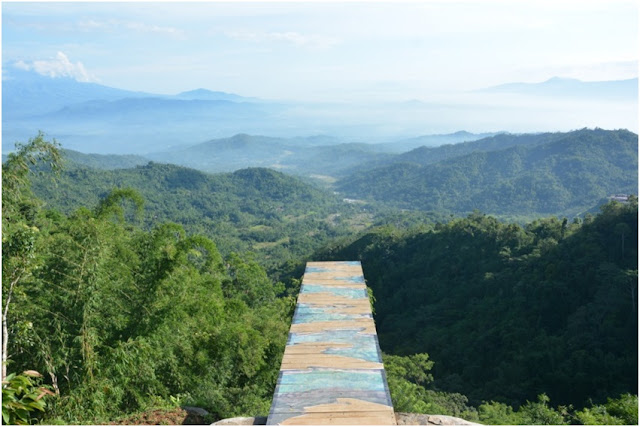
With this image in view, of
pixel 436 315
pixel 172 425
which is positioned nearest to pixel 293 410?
pixel 172 425

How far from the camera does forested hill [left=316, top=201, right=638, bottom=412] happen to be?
51.3 ft

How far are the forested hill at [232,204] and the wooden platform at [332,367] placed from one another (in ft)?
114

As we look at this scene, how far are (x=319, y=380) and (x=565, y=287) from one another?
59.6 feet

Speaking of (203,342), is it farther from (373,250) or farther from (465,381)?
(373,250)

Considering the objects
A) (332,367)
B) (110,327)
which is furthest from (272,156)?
(332,367)

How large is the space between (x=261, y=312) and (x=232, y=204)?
56237 millimetres

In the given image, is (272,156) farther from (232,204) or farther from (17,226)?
(17,226)

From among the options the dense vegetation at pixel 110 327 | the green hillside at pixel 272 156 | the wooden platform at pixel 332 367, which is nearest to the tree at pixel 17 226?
the dense vegetation at pixel 110 327

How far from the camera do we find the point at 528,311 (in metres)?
19.1

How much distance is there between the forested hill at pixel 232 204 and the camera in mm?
44288

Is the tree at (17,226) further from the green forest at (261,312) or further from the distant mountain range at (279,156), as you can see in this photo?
the distant mountain range at (279,156)

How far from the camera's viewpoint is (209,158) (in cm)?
16438

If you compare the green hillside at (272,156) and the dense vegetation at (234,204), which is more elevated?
the green hillside at (272,156)

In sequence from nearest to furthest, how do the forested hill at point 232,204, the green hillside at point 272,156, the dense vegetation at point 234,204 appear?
1. the dense vegetation at point 234,204
2. the forested hill at point 232,204
3. the green hillside at point 272,156
